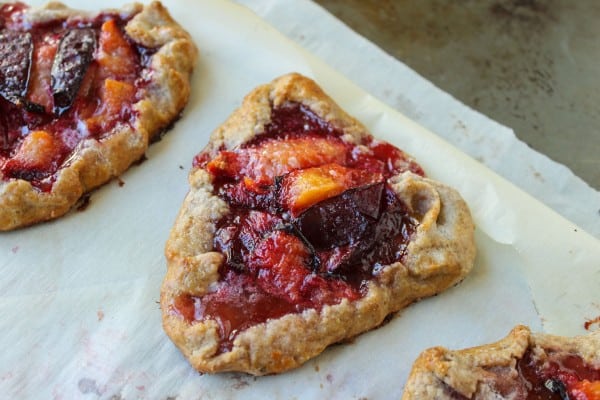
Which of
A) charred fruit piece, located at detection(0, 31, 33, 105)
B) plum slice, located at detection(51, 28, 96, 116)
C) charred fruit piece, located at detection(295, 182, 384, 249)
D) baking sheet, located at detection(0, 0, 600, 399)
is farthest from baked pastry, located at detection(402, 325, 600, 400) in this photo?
charred fruit piece, located at detection(0, 31, 33, 105)

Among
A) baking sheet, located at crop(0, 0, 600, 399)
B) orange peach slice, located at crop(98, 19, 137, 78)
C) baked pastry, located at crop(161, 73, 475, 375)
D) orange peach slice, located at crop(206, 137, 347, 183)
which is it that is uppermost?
orange peach slice, located at crop(98, 19, 137, 78)

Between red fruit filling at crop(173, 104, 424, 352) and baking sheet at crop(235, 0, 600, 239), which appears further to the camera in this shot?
baking sheet at crop(235, 0, 600, 239)

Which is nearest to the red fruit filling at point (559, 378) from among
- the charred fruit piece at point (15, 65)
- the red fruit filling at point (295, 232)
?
the red fruit filling at point (295, 232)

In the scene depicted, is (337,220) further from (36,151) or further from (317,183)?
(36,151)

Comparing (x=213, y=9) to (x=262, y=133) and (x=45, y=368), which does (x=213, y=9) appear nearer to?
(x=262, y=133)

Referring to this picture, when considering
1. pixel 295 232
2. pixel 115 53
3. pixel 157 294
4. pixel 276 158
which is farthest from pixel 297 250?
pixel 115 53

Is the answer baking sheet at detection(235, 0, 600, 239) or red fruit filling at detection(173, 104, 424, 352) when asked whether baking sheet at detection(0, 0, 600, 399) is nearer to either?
red fruit filling at detection(173, 104, 424, 352)
